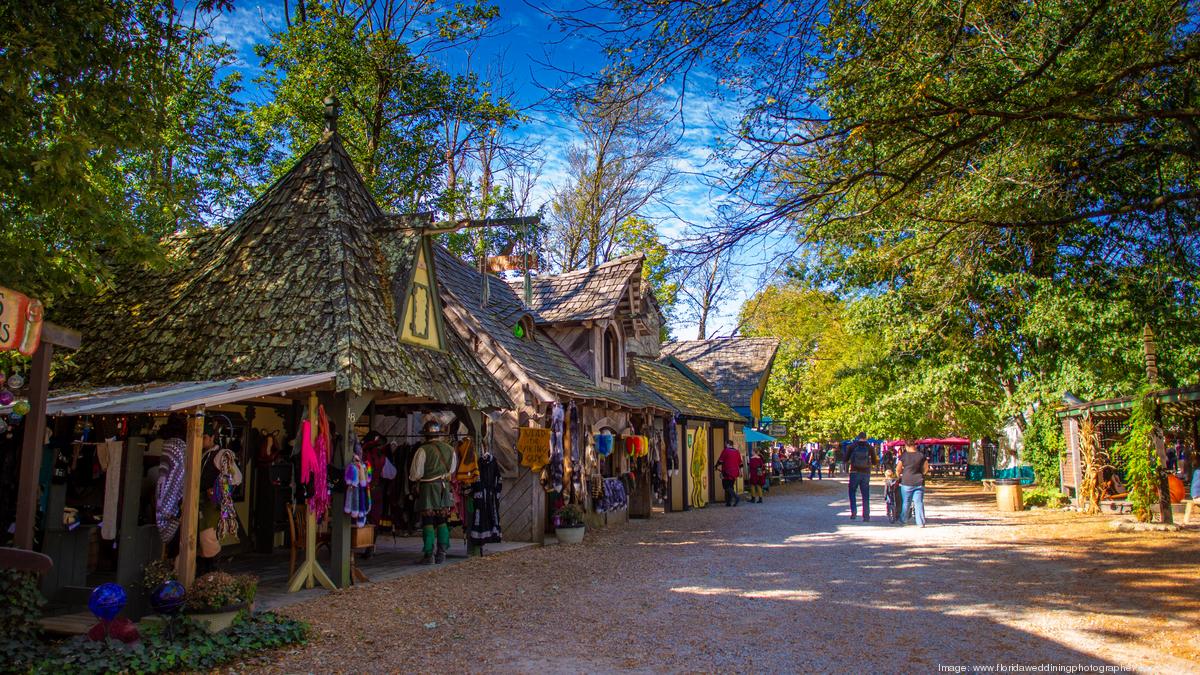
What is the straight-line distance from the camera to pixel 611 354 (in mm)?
19328

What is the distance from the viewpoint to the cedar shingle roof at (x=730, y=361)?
30.5 meters

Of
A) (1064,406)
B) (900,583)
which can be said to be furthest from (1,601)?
(1064,406)

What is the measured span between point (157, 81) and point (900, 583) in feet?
35.4

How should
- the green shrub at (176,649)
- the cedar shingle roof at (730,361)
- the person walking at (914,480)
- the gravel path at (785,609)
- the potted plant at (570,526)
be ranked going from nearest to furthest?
the green shrub at (176,649) → the gravel path at (785,609) → the potted plant at (570,526) → the person walking at (914,480) → the cedar shingle roof at (730,361)

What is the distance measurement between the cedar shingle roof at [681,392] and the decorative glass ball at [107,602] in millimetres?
15806

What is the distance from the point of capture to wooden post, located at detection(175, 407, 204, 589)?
746 centimetres

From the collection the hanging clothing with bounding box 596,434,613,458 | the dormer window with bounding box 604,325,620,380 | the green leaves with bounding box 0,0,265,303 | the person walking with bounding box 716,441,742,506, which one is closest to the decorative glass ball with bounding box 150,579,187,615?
the green leaves with bounding box 0,0,265,303

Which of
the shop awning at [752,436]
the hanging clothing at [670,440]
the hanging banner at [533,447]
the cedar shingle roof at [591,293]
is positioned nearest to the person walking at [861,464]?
the hanging clothing at [670,440]

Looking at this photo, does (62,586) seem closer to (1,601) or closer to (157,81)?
(1,601)

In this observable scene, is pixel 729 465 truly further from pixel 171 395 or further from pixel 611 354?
pixel 171 395

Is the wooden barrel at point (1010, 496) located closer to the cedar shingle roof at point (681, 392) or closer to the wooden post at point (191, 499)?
the cedar shingle roof at point (681, 392)

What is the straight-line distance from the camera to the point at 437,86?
20.5m

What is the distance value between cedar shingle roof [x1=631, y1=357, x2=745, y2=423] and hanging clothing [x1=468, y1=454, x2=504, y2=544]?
365 inches

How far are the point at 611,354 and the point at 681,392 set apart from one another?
223 inches
